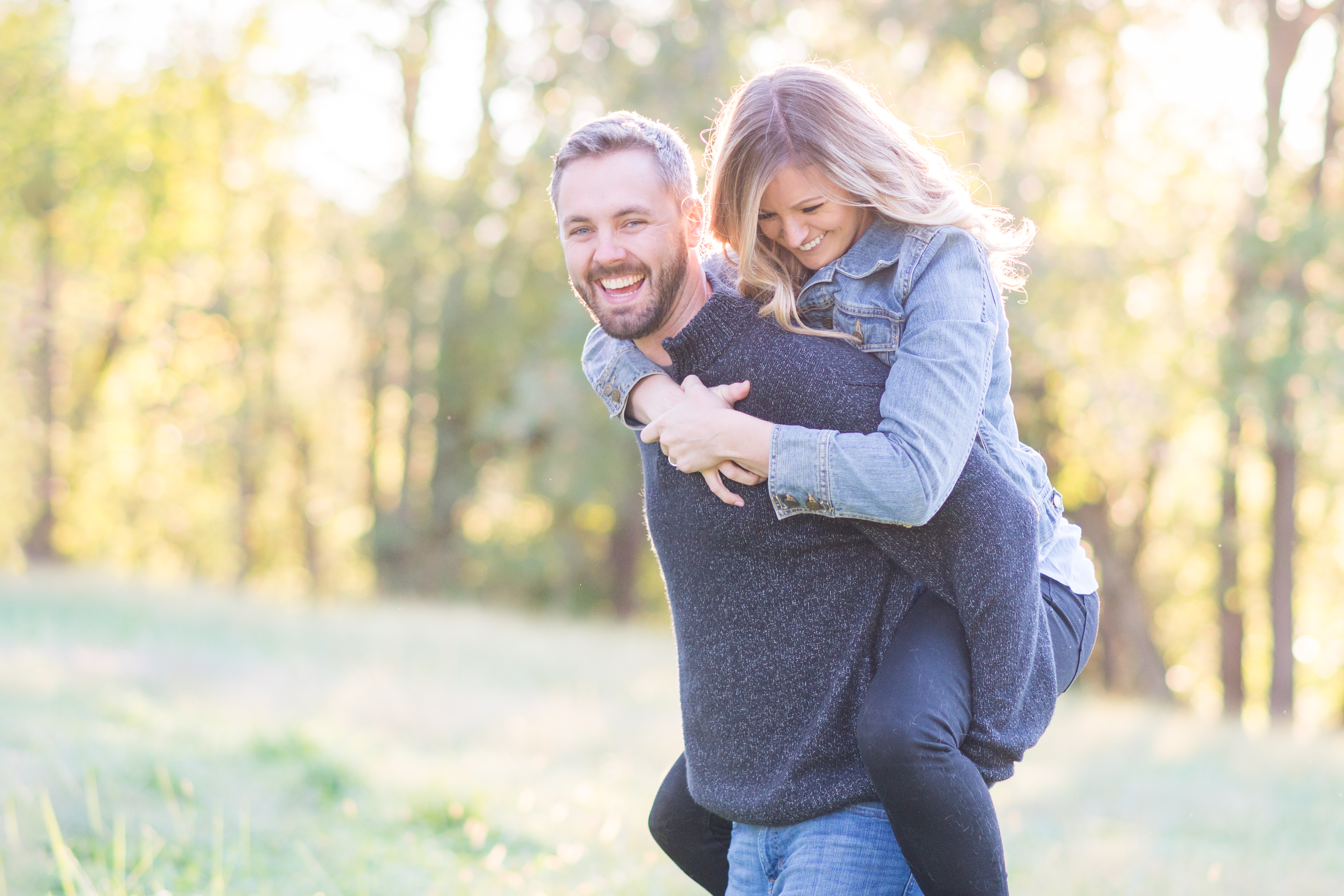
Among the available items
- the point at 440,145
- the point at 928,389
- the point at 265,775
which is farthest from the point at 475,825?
the point at 440,145

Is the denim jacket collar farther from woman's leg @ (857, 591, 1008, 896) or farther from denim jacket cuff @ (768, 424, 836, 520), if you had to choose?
woman's leg @ (857, 591, 1008, 896)

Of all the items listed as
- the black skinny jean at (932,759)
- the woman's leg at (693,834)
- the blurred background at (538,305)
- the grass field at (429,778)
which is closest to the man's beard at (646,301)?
the black skinny jean at (932,759)

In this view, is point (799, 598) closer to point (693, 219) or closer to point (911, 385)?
point (911, 385)

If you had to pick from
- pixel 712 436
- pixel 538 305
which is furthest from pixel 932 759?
pixel 538 305

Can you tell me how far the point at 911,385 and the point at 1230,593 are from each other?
16.9 m

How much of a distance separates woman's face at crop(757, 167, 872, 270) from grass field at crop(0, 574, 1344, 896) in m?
2.38

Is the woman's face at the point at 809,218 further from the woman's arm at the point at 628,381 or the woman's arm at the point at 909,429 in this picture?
the woman's arm at the point at 628,381

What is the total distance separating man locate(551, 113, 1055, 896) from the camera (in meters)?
2.24

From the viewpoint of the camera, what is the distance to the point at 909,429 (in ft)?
6.96

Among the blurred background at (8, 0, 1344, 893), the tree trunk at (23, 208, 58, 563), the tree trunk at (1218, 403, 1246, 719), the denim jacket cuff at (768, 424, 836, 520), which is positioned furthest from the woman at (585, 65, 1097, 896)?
the tree trunk at (23, 208, 58, 563)

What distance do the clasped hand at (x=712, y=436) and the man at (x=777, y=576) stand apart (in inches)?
1.9

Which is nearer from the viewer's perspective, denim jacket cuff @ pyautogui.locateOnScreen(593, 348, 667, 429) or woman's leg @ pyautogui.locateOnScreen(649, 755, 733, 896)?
denim jacket cuff @ pyautogui.locateOnScreen(593, 348, 667, 429)

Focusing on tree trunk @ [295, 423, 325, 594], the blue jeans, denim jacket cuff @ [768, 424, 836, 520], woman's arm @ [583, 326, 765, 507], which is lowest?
tree trunk @ [295, 423, 325, 594]

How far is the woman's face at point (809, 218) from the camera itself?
7.86ft
